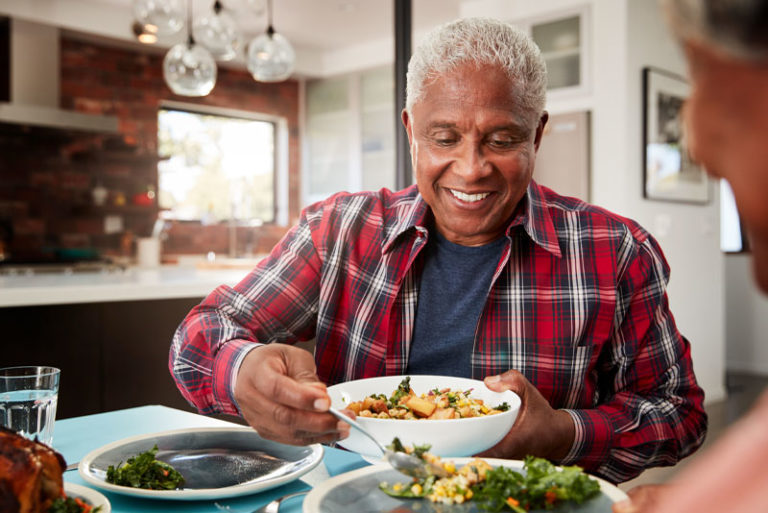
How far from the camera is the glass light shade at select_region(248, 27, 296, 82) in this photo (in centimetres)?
336

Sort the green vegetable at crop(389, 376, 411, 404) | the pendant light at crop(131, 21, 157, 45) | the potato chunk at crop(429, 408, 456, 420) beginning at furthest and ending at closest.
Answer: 1. the pendant light at crop(131, 21, 157, 45)
2. the green vegetable at crop(389, 376, 411, 404)
3. the potato chunk at crop(429, 408, 456, 420)

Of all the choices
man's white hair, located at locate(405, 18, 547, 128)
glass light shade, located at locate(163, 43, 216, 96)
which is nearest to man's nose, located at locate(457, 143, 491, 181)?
man's white hair, located at locate(405, 18, 547, 128)

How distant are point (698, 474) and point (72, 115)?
496 centimetres

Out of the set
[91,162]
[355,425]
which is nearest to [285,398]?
[355,425]

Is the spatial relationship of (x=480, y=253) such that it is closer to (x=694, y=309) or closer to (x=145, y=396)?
(x=145, y=396)

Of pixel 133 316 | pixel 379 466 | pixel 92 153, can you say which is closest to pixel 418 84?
pixel 379 466

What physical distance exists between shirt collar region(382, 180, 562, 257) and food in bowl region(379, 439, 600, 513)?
64 cm

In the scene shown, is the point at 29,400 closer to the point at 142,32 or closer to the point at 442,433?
the point at 442,433

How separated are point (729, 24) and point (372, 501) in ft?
1.92

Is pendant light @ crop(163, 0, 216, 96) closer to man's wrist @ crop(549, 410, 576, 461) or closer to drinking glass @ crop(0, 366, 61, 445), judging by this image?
drinking glass @ crop(0, 366, 61, 445)

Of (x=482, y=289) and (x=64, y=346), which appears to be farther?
(x=64, y=346)

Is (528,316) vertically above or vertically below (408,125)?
below

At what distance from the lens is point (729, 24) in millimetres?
300

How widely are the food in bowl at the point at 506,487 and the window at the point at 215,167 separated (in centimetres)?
571
